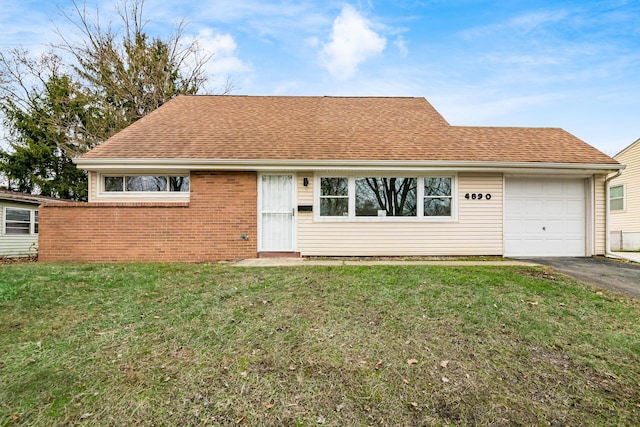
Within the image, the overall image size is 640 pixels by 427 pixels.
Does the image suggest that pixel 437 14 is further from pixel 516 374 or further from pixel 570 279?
pixel 516 374

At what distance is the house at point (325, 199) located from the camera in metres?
8.30

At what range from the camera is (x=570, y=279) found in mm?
6074

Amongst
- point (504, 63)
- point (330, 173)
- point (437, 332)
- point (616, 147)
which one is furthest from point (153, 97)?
point (616, 147)

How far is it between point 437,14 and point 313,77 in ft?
25.5

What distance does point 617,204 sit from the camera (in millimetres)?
14977

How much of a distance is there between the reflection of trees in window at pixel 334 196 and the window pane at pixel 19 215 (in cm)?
1488

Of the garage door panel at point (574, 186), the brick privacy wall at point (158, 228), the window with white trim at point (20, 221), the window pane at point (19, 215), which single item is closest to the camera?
the brick privacy wall at point (158, 228)

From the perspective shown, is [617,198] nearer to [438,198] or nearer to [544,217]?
[544,217]

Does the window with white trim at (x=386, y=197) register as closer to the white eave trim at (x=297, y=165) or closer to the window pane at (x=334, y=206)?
the window pane at (x=334, y=206)

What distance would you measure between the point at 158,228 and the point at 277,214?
325 centimetres

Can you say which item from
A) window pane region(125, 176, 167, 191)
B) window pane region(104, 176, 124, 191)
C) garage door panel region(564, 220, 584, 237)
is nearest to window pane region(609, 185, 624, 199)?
garage door panel region(564, 220, 584, 237)

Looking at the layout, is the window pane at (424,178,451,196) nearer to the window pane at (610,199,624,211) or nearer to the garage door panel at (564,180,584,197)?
the garage door panel at (564,180,584,197)

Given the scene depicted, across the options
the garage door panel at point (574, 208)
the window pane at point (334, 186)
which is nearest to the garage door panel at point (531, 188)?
the garage door panel at point (574, 208)

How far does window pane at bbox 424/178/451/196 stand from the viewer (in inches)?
349
